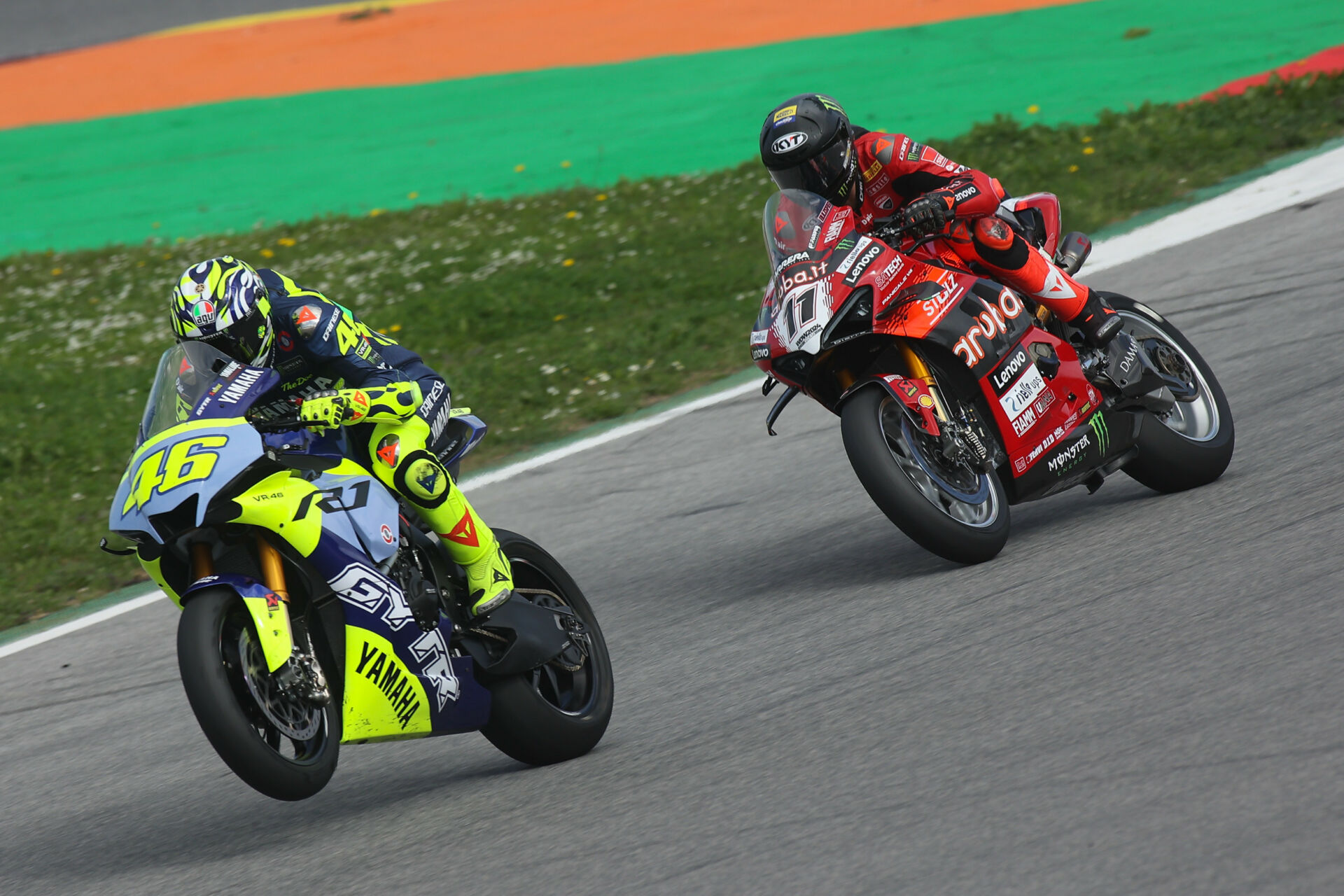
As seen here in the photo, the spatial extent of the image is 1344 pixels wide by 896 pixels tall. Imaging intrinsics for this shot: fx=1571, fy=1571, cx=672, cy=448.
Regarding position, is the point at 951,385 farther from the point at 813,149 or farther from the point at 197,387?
the point at 197,387

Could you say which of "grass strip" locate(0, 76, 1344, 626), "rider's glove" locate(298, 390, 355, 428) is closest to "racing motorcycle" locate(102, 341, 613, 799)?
"rider's glove" locate(298, 390, 355, 428)

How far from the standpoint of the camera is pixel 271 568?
4.18 m

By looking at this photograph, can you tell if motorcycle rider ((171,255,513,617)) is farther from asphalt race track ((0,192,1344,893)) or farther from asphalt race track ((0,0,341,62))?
asphalt race track ((0,0,341,62))

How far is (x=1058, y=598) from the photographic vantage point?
517 cm

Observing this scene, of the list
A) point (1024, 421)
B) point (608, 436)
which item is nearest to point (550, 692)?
point (1024, 421)

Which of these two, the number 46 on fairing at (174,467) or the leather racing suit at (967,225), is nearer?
the number 46 on fairing at (174,467)

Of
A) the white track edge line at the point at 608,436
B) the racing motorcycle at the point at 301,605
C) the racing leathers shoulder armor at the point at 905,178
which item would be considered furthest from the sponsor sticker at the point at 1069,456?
the white track edge line at the point at 608,436

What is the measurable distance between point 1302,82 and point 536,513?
8774 mm

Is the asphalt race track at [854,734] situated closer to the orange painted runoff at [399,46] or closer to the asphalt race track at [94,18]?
the orange painted runoff at [399,46]

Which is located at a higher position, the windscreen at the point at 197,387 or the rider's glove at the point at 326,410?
the windscreen at the point at 197,387

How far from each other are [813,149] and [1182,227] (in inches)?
228

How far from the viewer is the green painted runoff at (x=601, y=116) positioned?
16.0 meters

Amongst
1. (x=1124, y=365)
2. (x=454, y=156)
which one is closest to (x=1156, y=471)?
(x=1124, y=365)

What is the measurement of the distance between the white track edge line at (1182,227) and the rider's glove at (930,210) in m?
3.59
